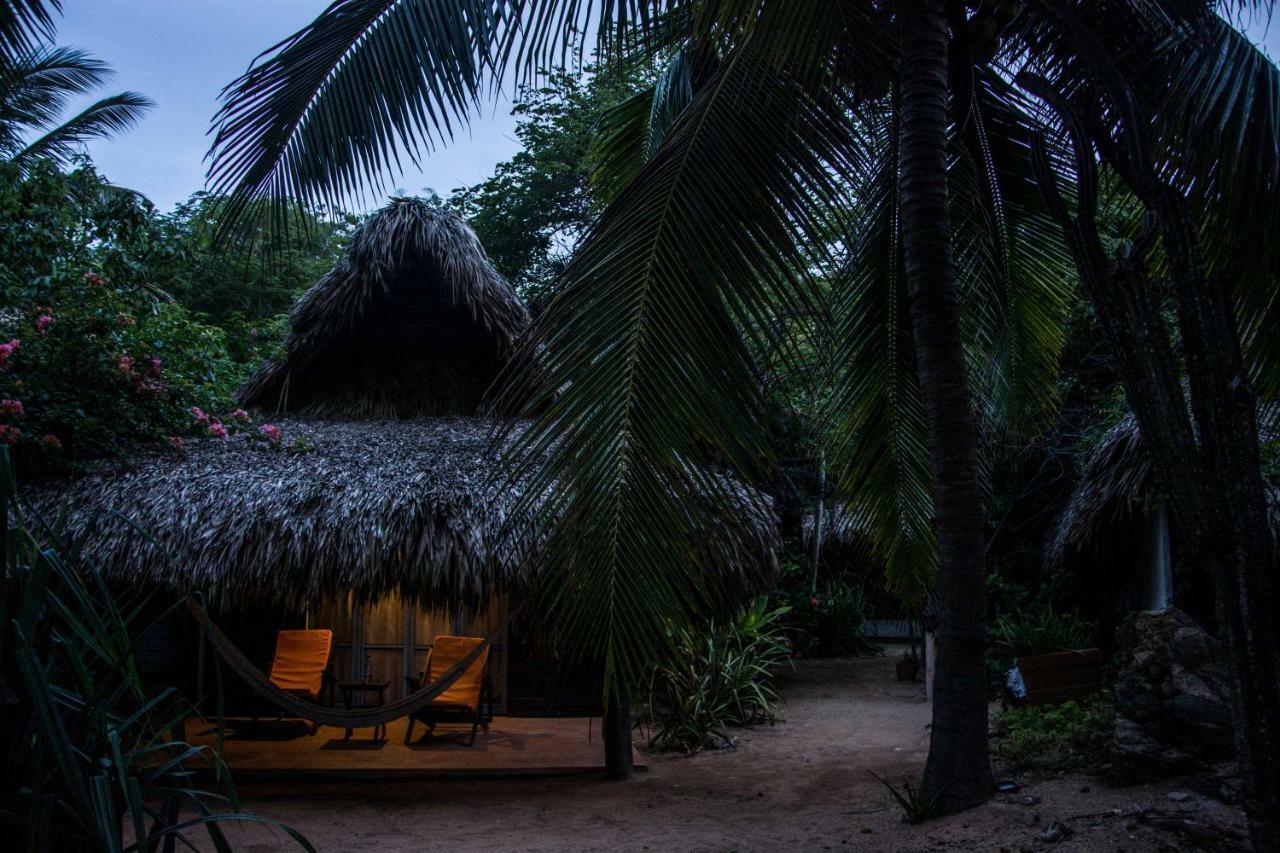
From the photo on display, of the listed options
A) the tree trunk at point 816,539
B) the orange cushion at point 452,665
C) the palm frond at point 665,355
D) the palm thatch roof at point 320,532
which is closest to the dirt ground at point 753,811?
the orange cushion at point 452,665

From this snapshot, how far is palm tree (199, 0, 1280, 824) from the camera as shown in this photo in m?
2.70

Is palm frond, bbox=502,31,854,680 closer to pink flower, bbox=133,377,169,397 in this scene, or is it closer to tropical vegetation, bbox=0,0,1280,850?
tropical vegetation, bbox=0,0,1280,850

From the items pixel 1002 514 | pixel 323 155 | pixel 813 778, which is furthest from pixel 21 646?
pixel 1002 514

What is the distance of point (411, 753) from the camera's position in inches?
251

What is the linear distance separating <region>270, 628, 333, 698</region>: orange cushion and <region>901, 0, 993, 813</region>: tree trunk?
16.6 ft

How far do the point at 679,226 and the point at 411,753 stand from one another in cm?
471

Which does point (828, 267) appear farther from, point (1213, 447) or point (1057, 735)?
point (1057, 735)

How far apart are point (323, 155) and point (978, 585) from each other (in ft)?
9.87

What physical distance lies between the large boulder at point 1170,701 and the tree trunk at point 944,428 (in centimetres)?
83

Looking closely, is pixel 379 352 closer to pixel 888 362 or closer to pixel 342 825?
pixel 342 825

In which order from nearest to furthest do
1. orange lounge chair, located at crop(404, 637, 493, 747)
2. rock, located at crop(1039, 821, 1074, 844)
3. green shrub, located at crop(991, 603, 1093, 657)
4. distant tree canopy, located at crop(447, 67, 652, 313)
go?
rock, located at crop(1039, 821, 1074, 844) → orange lounge chair, located at crop(404, 637, 493, 747) → green shrub, located at crop(991, 603, 1093, 657) → distant tree canopy, located at crop(447, 67, 652, 313)

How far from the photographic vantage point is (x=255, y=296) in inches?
599

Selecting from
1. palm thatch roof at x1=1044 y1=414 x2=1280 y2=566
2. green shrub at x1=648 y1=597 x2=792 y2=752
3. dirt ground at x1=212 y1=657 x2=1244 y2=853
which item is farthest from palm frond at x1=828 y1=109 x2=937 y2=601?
palm thatch roof at x1=1044 y1=414 x2=1280 y2=566

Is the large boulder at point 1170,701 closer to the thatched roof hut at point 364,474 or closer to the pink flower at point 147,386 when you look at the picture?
the thatched roof hut at point 364,474
